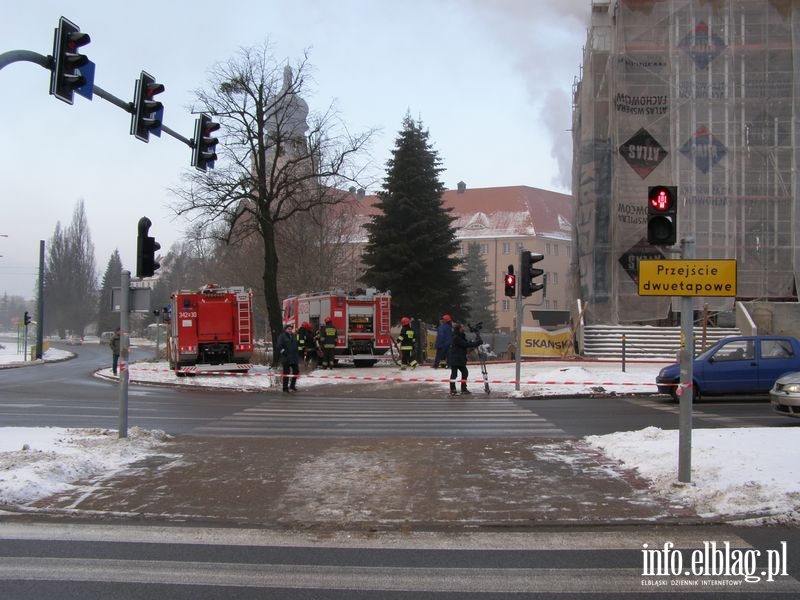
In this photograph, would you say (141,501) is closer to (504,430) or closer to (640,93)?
(504,430)

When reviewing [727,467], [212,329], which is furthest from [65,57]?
[212,329]

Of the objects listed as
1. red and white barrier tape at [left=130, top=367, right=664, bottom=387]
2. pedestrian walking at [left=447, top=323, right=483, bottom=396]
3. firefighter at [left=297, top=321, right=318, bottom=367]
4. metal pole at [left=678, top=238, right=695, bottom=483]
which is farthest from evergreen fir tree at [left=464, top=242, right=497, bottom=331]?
metal pole at [left=678, top=238, right=695, bottom=483]

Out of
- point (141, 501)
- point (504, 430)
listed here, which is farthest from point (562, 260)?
point (141, 501)

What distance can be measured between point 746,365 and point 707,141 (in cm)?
1909

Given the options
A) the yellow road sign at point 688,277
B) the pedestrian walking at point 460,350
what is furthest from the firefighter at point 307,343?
the yellow road sign at point 688,277

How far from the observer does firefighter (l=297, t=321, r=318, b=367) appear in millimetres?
27438

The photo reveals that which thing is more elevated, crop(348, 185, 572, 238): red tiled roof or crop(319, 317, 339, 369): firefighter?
crop(348, 185, 572, 238): red tiled roof

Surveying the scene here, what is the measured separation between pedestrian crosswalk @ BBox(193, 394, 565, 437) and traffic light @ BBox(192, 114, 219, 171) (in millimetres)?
5258

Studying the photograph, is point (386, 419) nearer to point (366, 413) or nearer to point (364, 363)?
point (366, 413)

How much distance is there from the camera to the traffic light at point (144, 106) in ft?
43.1

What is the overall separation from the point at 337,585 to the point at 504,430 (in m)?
7.82

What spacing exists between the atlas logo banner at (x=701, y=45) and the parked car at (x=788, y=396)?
2500 centimetres

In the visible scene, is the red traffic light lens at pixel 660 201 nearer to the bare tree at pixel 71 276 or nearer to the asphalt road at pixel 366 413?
the asphalt road at pixel 366 413

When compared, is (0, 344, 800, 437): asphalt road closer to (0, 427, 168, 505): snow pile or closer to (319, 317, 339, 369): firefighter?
(0, 427, 168, 505): snow pile
